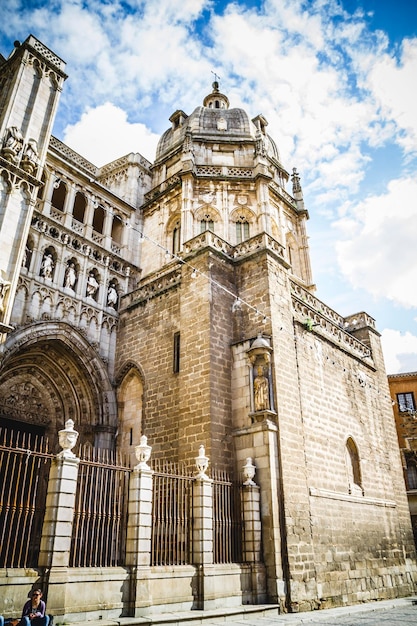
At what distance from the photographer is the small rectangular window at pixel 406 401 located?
82.4 feet

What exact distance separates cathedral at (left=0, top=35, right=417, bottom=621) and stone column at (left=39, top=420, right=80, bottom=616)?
3 centimetres

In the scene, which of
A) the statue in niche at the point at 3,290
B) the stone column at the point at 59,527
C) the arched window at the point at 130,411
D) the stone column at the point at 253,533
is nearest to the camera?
the stone column at the point at 59,527

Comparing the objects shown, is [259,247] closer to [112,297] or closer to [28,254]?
[112,297]

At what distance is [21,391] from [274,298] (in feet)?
25.8

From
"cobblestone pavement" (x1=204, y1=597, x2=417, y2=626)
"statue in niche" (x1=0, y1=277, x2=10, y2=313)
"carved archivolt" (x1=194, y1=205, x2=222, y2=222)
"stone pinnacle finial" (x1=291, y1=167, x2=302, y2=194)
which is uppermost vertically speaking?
"stone pinnacle finial" (x1=291, y1=167, x2=302, y2=194)

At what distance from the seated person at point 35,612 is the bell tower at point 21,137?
20.5ft

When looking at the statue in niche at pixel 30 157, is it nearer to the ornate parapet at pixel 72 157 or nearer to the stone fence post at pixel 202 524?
the ornate parapet at pixel 72 157

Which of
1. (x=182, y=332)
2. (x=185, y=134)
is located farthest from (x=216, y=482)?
(x=185, y=134)

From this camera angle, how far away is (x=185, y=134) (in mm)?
20281

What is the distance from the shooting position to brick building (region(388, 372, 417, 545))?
2265 cm

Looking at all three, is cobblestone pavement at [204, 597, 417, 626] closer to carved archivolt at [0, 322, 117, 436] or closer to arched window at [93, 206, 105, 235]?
carved archivolt at [0, 322, 117, 436]

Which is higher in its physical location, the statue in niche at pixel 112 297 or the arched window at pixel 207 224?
the arched window at pixel 207 224

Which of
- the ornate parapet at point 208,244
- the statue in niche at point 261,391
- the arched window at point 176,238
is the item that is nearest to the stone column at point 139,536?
the statue in niche at point 261,391

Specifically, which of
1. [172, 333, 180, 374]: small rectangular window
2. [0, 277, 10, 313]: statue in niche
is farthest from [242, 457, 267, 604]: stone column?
[0, 277, 10, 313]: statue in niche
